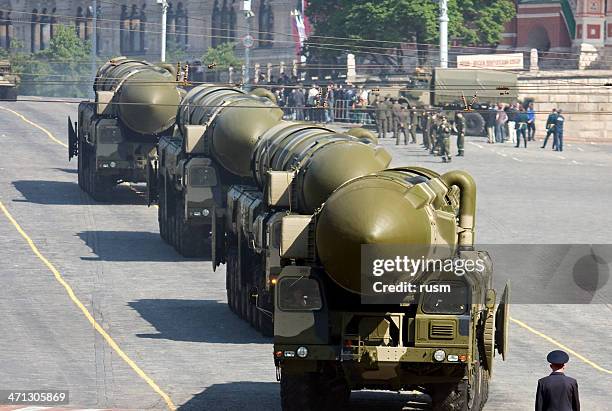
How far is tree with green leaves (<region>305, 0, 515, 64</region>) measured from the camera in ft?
304

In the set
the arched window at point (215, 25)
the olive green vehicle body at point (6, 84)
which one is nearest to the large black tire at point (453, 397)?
the olive green vehicle body at point (6, 84)

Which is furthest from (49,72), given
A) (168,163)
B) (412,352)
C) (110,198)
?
(412,352)

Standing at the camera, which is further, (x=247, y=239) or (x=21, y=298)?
(x=21, y=298)

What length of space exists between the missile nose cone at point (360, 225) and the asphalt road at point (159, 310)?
3.84 m

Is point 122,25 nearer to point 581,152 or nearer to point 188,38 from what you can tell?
point 188,38

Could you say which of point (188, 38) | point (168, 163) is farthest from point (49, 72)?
point (168, 163)

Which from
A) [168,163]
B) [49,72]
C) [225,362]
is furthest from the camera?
[49,72]

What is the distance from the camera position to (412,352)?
938 inches

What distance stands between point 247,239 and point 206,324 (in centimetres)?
242

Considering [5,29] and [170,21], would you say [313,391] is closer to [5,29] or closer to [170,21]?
[170,21]

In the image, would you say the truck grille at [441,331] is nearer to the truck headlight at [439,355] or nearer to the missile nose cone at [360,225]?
the truck headlight at [439,355]

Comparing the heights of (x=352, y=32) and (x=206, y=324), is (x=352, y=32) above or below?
above

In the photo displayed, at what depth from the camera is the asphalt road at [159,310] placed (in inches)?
1127

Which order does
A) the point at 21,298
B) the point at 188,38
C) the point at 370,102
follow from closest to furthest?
the point at 21,298
the point at 370,102
the point at 188,38
